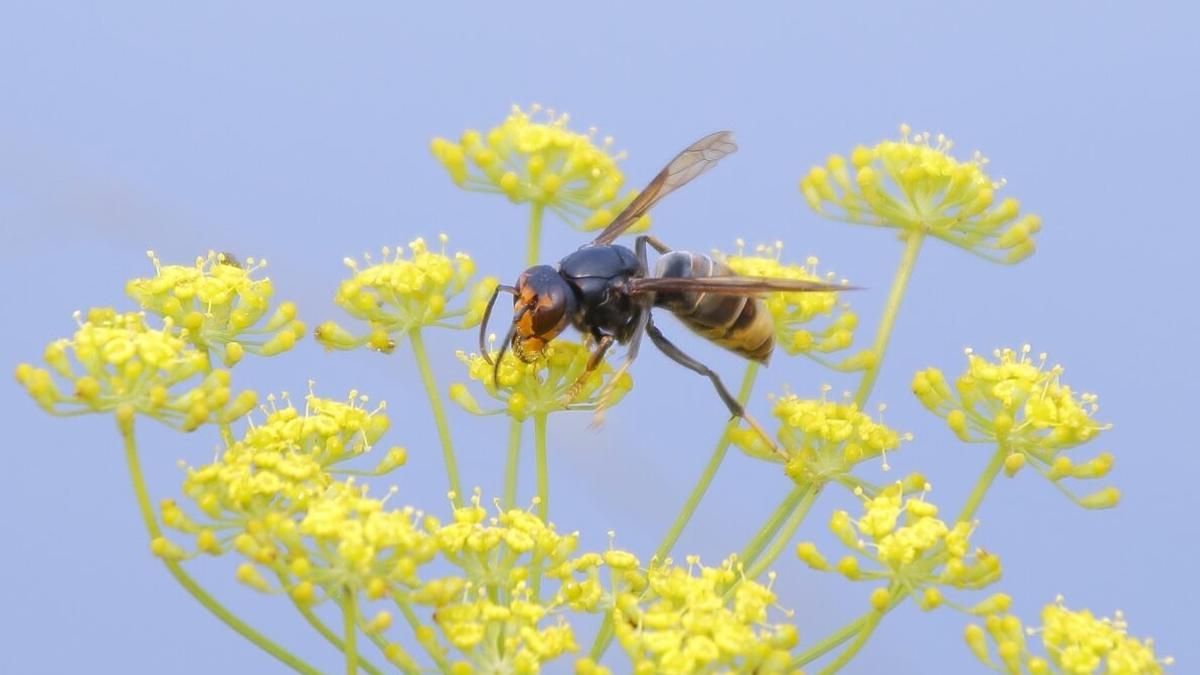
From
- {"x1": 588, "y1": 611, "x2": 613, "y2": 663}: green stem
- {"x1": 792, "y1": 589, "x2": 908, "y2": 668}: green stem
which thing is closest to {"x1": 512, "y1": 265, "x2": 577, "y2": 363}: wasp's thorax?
{"x1": 588, "y1": 611, "x2": 613, "y2": 663}: green stem

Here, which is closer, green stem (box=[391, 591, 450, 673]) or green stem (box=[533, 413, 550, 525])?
green stem (box=[391, 591, 450, 673])

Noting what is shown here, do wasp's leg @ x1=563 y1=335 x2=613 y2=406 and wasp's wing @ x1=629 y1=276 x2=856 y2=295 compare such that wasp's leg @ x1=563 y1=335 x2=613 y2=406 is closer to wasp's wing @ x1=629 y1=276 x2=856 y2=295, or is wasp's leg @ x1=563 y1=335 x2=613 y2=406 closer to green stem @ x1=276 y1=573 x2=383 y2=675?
wasp's wing @ x1=629 y1=276 x2=856 y2=295

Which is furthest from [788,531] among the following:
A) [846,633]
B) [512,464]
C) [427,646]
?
[427,646]

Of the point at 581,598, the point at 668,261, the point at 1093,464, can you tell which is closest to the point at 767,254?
the point at 668,261

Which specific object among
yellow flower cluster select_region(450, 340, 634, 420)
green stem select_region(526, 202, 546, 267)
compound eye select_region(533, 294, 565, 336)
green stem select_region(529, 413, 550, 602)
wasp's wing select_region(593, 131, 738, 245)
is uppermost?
wasp's wing select_region(593, 131, 738, 245)

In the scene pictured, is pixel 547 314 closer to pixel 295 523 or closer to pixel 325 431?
pixel 325 431

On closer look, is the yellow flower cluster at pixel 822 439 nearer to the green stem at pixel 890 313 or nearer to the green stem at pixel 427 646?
the green stem at pixel 890 313
